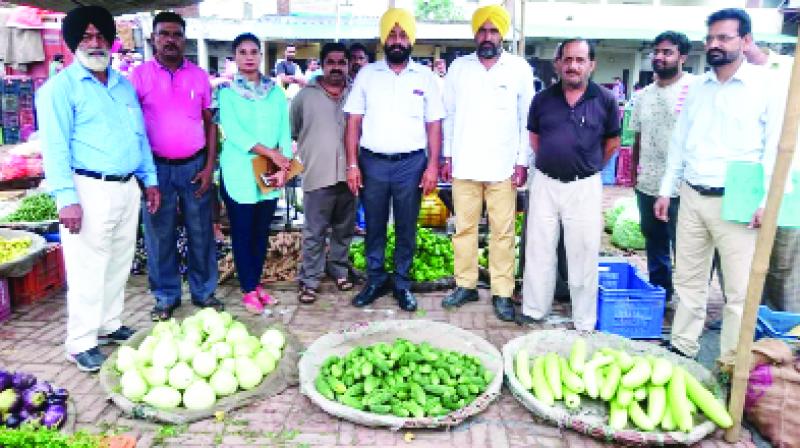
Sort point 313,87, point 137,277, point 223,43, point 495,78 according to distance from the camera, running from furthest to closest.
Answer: point 223,43 < point 137,277 < point 313,87 < point 495,78

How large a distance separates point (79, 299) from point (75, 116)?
4.00 ft

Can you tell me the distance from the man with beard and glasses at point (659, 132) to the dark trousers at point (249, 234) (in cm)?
322

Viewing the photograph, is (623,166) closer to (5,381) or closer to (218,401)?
(218,401)

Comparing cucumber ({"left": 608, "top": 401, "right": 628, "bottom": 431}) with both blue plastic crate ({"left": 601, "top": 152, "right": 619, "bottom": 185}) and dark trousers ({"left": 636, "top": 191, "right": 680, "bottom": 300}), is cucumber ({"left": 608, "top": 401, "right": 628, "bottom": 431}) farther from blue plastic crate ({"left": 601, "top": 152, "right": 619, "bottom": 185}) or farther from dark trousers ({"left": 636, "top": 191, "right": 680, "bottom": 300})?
blue plastic crate ({"left": 601, "top": 152, "right": 619, "bottom": 185})

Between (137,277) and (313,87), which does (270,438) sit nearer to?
(313,87)

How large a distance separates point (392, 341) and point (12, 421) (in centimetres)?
238

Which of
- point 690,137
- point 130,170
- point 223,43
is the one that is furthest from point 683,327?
point 223,43

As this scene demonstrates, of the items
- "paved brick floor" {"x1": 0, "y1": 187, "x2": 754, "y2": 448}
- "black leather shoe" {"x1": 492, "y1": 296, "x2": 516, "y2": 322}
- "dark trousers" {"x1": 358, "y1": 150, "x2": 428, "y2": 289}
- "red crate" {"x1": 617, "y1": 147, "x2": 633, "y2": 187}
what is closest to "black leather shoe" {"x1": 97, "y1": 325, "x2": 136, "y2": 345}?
"paved brick floor" {"x1": 0, "y1": 187, "x2": 754, "y2": 448}

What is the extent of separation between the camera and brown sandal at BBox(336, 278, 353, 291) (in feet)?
19.3

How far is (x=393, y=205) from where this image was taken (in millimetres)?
5285

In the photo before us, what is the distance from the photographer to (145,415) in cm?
352

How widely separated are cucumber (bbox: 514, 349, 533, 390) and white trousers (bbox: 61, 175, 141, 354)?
2.86 m

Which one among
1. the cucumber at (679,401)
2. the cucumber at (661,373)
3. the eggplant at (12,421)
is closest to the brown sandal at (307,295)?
the eggplant at (12,421)

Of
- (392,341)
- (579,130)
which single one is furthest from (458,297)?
(579,130)
